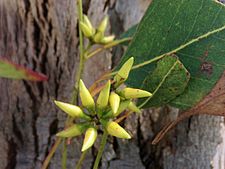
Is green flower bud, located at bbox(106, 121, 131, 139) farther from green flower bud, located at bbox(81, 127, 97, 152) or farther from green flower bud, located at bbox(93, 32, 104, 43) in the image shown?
green flower bud, located at bbox(93, 32, 104, 43)

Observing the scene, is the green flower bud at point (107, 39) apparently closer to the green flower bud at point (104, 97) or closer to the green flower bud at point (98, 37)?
the green flower bud at point (98, 37)

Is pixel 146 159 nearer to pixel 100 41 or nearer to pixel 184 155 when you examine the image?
pixel 184 155

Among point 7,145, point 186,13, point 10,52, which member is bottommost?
point 7,145

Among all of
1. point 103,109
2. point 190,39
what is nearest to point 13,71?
point 103,109

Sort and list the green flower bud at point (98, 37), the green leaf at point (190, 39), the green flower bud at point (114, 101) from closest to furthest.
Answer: the green flower bud at point (114, 101)
the green leaf at point (190, 39)
the green flower bud at point (98, 37)

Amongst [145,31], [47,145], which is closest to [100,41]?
[145,31]

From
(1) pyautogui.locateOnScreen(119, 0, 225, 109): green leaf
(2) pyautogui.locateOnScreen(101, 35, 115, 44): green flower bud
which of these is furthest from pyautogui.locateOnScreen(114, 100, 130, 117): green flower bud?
(2) pyautogui.locateOnScreen(101, 35, 115, 44): green flower bud

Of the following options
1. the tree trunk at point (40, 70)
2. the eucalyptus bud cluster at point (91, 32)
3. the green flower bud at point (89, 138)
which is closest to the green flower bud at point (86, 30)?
the eucalyptus bud cluster at point (91, 32)


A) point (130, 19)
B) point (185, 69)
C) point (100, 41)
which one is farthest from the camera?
point (130, 19)
